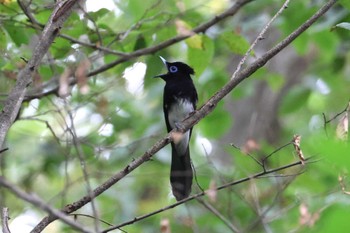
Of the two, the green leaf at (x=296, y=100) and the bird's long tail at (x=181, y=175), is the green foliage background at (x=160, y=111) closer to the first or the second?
the green leaf at (x=296, y=100)

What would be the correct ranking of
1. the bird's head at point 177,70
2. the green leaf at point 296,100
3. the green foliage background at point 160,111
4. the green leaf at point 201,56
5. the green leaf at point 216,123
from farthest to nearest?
the green leaf at point 296,100
the green leaf at point 216,123
the bird's head at point 177,70
the green leaf at point 201,56
the green foliage background at point 160,111

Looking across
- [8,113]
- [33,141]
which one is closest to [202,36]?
[8,113]

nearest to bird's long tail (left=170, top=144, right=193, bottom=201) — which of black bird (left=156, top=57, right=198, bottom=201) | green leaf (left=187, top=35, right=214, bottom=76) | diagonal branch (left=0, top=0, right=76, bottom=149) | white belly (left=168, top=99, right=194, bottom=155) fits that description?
black bird (left=156, top=57, right=198, bottom=201)

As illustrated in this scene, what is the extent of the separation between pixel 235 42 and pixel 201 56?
24cm

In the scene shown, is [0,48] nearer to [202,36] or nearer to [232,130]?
[202,36]

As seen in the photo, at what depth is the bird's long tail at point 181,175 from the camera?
351 cm

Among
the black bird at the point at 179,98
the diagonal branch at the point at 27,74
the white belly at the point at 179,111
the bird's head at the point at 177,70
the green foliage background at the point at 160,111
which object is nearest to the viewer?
the diagonal branch at the point at 27,74

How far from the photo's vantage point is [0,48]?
3.19m

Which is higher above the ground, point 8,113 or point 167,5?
point 167,5

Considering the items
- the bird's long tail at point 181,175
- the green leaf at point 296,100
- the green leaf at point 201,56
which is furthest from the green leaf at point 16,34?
the green leaf at point 296,100

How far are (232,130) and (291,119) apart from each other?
7.21 ft

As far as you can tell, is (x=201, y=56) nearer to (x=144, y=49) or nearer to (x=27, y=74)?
(x=144, y=49)

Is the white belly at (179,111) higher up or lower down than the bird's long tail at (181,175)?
higher up

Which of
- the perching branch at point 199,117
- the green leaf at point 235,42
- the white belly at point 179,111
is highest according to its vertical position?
the white belly at point 179,111
